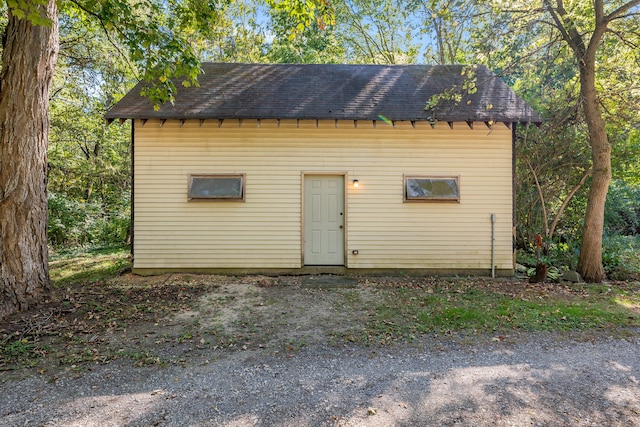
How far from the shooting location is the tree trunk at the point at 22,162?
179 inches

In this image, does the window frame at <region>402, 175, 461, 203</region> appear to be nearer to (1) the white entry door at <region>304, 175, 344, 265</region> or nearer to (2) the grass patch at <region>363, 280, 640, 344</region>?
(1) the white entry door at <region>304, 175, 344, 265</region>

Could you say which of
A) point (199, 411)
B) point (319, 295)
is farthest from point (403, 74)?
point (199, 411)

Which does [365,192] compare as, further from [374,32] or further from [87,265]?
[374,32]

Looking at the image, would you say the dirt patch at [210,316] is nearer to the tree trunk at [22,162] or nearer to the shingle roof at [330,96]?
the tree trunk at [22,162]

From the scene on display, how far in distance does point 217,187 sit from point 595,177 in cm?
738

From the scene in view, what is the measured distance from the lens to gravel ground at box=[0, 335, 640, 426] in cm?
240

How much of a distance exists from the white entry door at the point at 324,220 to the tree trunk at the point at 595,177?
15.6ft

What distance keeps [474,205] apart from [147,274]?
22.2 feet

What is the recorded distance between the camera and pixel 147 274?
23.2 ft

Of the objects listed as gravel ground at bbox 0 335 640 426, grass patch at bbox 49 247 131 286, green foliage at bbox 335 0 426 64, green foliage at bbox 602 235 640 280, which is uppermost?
green foliage at bbox 335 0 426 64

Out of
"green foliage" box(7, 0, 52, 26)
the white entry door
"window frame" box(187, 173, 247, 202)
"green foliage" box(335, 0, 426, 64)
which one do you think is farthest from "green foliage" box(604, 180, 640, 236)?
"green foliage" box(7, 0, 52, 26)

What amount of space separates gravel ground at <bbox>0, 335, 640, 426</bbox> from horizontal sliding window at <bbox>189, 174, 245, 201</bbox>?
407 cm

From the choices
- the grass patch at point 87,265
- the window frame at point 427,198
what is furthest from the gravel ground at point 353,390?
the grass patch at point 87,265

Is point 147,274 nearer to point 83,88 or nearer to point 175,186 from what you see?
point 175,186
